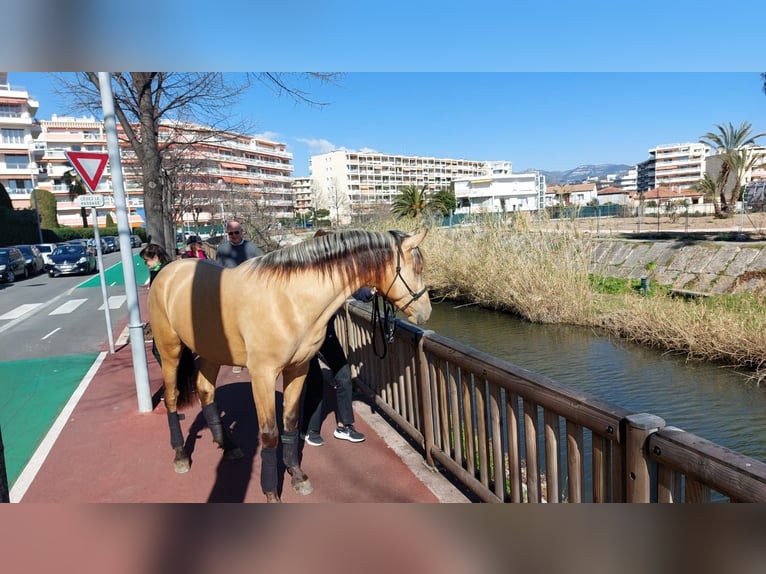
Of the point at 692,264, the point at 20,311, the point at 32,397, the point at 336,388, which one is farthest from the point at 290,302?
the point at 20,311

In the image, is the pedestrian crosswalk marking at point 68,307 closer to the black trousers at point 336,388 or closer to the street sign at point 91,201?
the street sign at point 91,201

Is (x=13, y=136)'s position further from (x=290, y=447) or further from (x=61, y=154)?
(x=290, y=447)

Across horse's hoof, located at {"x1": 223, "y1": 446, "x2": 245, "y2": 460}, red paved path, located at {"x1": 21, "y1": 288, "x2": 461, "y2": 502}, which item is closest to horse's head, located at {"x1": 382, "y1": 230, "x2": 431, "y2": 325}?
red paved path, located at {"x1": 21, "y1": 288, "x2": 461, "y2": 502}

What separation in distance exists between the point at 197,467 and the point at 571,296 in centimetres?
1081

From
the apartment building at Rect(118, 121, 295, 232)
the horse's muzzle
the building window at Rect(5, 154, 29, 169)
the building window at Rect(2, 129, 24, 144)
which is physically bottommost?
the horse's muzzle

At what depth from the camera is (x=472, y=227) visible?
1727cm

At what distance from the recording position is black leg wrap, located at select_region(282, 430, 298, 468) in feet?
12.6

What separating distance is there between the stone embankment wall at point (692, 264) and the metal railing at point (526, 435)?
404 inches

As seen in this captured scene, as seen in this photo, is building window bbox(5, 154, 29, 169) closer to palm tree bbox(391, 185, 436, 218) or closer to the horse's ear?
palm tree bbox(391, 185, 436, 218)

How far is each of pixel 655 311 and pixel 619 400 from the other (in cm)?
356

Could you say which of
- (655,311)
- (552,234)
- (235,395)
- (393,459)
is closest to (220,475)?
(393,459)

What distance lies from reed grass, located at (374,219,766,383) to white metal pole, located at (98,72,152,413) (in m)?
8.82

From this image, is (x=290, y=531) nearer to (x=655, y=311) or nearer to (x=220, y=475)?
(x=220, y=475)

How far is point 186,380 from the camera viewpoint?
15.4 feet
